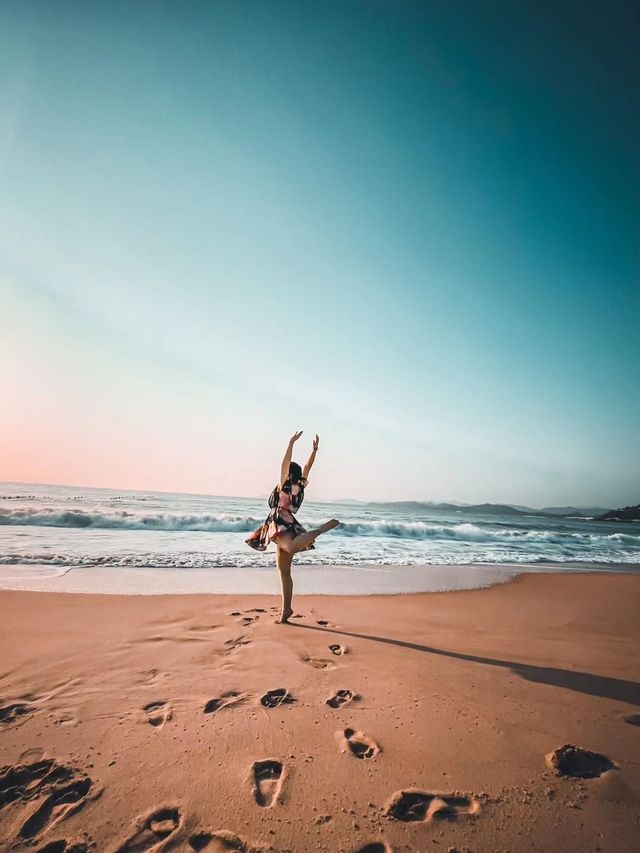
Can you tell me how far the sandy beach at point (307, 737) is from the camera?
7.11 ft

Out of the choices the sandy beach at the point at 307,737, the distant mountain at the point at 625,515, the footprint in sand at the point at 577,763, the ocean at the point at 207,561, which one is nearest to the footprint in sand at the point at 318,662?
the sandy beach at the point at 307,737

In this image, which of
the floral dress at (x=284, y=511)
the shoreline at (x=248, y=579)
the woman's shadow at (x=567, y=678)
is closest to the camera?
the woman's shadow at (x=567, y=678)

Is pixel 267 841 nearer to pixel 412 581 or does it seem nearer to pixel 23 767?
pixel 23 767

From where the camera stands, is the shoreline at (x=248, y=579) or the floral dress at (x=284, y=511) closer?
the floral dress at (x=284, y=511)

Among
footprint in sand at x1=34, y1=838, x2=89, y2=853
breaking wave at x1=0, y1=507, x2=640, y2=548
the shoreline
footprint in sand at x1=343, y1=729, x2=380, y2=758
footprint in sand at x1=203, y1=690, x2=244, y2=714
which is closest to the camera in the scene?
footprint in sand at x1=34, y1=838, x2=89, y2=853

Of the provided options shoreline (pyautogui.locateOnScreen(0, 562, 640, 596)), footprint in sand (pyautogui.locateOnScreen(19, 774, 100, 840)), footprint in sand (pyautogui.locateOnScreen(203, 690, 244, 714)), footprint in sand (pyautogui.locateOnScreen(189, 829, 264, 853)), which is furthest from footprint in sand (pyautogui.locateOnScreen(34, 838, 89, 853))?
shoreline (pyautogui.locateOnScreen(0, 562, 640, 596))

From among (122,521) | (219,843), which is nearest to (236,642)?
(219,843)

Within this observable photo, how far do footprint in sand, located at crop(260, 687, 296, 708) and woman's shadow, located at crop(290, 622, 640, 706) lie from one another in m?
1.94

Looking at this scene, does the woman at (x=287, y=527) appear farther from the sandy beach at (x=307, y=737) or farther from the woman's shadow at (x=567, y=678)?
the woman's shadow at (x=567, y=678)

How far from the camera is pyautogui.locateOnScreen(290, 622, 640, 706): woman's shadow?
3.85 meters

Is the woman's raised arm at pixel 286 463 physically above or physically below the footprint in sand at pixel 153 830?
above

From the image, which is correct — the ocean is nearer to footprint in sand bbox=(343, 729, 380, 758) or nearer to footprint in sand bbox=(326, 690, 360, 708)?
footprint in sand bbox=(326, 690, 360, 708)

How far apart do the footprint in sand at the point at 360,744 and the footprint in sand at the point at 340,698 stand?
1.31 ft

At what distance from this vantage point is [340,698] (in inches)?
140
